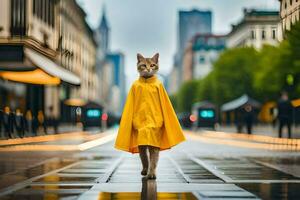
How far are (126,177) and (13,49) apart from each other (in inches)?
830

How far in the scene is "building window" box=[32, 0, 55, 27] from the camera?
56.8 meters

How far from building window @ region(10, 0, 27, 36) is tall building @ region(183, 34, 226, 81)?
131548 millimetres

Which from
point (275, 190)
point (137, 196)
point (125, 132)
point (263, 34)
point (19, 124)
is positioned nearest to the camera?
point (137, 196)

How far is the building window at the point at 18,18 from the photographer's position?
47.4 meters

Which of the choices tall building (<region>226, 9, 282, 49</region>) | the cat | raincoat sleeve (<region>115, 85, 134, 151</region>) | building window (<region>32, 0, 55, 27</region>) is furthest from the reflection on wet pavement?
tall building (<region>226, 9, 282, 49</region>)

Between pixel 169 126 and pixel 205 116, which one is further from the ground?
pixel 205 116

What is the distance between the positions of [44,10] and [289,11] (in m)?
43.9

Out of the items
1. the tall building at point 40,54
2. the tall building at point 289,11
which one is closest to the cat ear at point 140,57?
the tall building at point 289,11

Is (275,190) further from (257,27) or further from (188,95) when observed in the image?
(188,95)

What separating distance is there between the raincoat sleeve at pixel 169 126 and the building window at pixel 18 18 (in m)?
36.4

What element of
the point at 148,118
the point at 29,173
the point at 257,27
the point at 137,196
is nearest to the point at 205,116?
the point at 257,27

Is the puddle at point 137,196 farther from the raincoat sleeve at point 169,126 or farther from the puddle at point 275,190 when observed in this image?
the raincoat sleeve at point 169,126

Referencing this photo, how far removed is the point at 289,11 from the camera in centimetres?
1838

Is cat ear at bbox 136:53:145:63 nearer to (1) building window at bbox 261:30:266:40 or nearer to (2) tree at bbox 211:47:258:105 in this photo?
(2) tree at bbox 211:47:258:105
